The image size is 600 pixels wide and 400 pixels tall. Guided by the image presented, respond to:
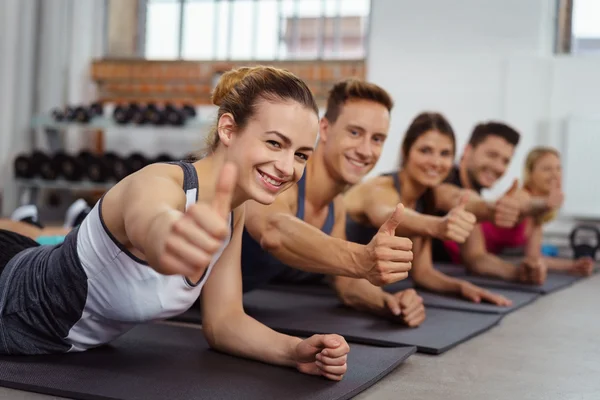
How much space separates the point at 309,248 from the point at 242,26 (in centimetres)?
650

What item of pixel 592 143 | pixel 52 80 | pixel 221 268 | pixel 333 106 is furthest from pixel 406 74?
pixel 221 268

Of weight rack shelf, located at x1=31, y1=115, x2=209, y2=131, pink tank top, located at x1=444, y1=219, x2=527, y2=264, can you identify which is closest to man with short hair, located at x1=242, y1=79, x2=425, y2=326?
pink tank top, located at x1=444, y1=219, x2=527, y2=264

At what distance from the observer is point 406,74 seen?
7203mm

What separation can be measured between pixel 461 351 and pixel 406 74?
5.10 meters

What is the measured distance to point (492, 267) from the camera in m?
4.23

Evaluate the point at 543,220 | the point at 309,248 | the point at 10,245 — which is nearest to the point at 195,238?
the point at 309,248

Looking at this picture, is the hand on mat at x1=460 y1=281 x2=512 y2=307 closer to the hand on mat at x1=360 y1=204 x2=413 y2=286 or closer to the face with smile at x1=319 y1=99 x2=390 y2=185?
the face with smile at x1=319 y1=99 x2=390 y2=185

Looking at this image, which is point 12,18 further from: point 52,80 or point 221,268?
point 221,268

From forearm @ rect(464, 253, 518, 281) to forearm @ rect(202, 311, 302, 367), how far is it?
2507 mm

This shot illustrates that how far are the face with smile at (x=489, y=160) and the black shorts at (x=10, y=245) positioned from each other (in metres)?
2.94

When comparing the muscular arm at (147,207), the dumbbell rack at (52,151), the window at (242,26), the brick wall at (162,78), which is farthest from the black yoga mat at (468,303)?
the window at (242,26)

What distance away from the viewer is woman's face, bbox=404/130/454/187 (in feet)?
10.9

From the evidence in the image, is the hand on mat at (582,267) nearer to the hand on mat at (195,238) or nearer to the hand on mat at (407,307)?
the hand on mat at (407,307)

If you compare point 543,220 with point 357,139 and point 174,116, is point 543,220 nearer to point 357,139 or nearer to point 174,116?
point 357,139
